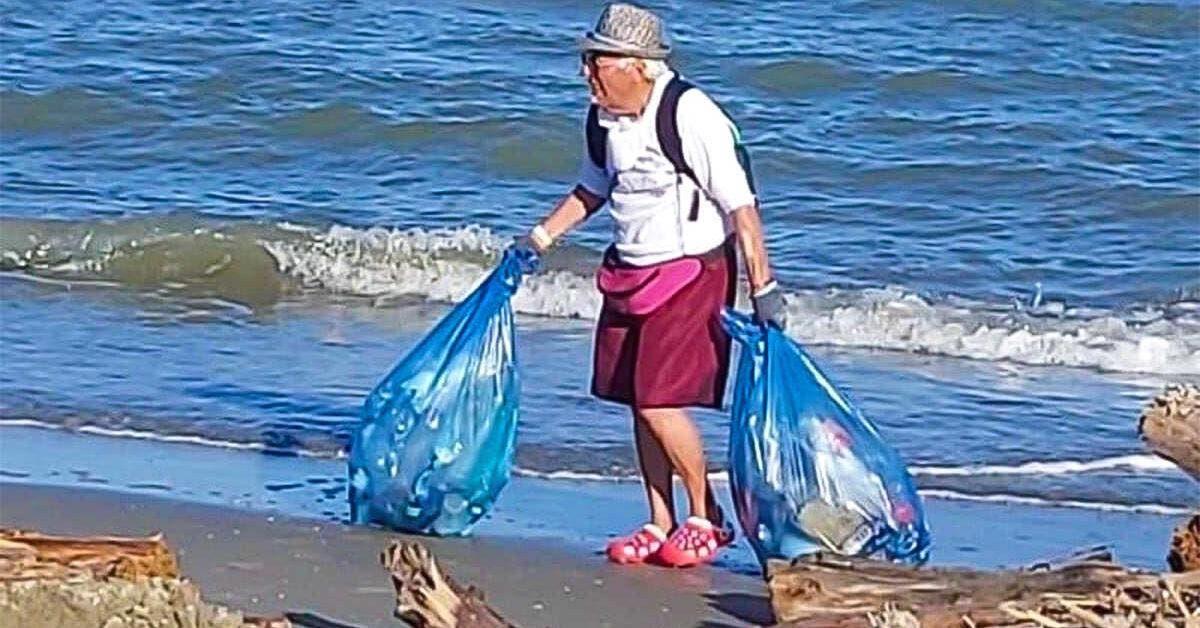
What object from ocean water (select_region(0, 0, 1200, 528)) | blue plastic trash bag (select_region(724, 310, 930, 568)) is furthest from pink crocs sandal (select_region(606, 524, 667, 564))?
ocean water (select_region(0, 0, 1200, 528))

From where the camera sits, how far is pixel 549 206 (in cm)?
1266

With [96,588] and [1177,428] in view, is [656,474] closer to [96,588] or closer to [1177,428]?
[1177,428]

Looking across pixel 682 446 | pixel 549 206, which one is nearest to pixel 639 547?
pixel 682 446

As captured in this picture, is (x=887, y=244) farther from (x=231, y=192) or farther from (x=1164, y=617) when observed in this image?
(x=1164, y=617)

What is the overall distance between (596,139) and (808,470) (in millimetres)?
903

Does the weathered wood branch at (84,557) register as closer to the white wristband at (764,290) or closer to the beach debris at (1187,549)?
the white wristband at (764,290)

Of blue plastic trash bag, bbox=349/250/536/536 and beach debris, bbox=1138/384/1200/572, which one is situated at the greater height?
beach debris, bbox=1138/384/1200/572

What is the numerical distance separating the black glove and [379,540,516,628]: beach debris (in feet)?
5.09

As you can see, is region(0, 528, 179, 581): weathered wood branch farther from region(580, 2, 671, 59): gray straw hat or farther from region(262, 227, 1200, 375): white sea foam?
A: region(262, 227, 1200, 375): white sea foam

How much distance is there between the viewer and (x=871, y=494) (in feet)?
21.0

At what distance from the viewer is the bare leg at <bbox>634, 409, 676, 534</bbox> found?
6.77 m

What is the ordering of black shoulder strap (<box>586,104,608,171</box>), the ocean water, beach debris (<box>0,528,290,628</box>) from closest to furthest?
beach debris (<box>0,528,290,628</box>) < black shoulder strap (<box>586,104,608,171</box>) < the ocean water

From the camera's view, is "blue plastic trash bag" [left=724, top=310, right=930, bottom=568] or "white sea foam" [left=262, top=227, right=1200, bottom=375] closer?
"blue plastic trash bag" [left=724, top=310, right=930, bottom=568]

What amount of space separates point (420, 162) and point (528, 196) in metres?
0.92
